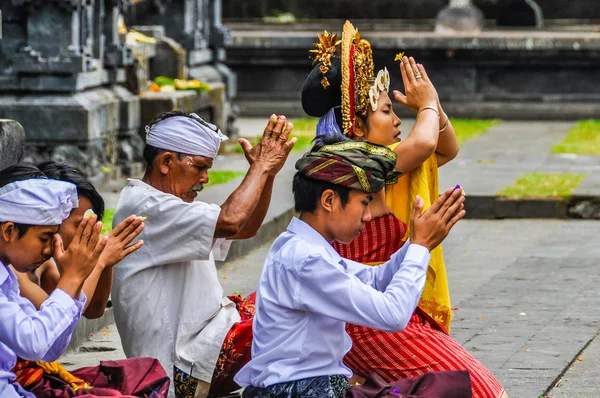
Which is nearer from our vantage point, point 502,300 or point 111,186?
point 502,300

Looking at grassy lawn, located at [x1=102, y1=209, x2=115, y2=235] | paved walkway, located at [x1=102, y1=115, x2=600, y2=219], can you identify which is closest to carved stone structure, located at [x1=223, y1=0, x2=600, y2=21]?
paved walkway, located at [x1=102, y1=115, x2=600, y2=219]

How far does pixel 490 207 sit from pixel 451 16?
29.5 feet

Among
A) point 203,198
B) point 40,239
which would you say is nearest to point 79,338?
point 40,239

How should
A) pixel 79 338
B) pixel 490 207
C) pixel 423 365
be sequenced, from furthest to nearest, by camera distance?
pixel 490 207 → pixel 79 338 → pixel 423 365

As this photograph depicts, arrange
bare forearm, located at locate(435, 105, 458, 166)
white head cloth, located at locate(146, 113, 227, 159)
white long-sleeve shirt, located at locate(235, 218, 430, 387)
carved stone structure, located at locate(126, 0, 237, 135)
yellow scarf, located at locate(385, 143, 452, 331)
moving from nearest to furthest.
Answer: white long-sleeve shirt, located at locate(235, 218, 430, 387)
white head cloth, located at locate(146, 113, 227, 159)
yellow scarf, located at locate(385, 143, 452, 331)
bare forearm, located at locate(435, 105, 458, 166)
carved stone structure, located at locate(126, 0, 237, 135)

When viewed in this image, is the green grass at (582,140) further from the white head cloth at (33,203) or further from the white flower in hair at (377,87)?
the white head cloth at (33,203)

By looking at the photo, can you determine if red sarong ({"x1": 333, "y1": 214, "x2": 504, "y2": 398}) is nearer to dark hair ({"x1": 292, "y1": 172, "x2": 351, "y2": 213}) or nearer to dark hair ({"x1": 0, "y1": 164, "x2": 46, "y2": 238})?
dark hair ({"x1": 292, "y1": 172, "x2": 351, "y2": 213})

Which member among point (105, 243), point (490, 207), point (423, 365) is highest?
point (105, 243)

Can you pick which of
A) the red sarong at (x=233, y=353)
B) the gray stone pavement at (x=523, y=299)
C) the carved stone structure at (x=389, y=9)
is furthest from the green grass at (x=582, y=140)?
the red sarong at (x=233, y=353)

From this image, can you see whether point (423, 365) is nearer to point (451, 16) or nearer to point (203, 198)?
point (203, 198)

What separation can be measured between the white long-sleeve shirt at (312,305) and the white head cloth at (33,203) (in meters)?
0.70

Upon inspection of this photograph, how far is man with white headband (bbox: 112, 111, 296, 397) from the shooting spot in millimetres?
4891

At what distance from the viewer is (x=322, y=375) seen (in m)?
4.17

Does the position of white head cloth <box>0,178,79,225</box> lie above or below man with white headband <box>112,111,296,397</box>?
above
